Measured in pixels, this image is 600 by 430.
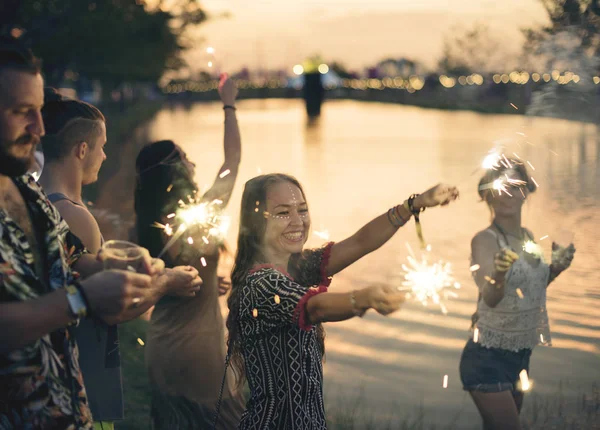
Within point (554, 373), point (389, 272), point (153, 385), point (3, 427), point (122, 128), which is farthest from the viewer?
point (122, 128)

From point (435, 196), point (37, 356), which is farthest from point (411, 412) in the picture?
point (37, 356)

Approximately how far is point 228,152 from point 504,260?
1561mm

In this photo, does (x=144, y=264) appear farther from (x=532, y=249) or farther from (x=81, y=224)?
(x=532, y=249)

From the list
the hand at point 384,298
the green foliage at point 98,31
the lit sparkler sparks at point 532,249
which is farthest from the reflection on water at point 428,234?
the green foliage at point 98,31

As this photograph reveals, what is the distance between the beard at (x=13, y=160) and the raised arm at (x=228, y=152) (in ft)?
6.63

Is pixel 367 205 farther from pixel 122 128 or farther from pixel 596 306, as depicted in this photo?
pixel 122 128

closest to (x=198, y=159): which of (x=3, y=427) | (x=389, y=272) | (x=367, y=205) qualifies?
(x=367, y=205)

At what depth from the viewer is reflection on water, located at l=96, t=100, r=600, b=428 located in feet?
22.5

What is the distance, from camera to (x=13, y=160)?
89.9 inches

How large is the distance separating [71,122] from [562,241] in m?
2.59

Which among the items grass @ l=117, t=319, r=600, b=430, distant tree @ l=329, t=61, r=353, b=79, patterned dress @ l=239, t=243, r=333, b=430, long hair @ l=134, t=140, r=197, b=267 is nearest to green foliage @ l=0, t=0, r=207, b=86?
grass @ l=117, t=319, r=600, b=430

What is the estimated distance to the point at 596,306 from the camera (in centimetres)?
888

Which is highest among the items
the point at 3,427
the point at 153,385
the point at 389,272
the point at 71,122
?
the point at 71,122

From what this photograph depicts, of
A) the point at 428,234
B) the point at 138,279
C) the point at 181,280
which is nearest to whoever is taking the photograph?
the point at 138,279
